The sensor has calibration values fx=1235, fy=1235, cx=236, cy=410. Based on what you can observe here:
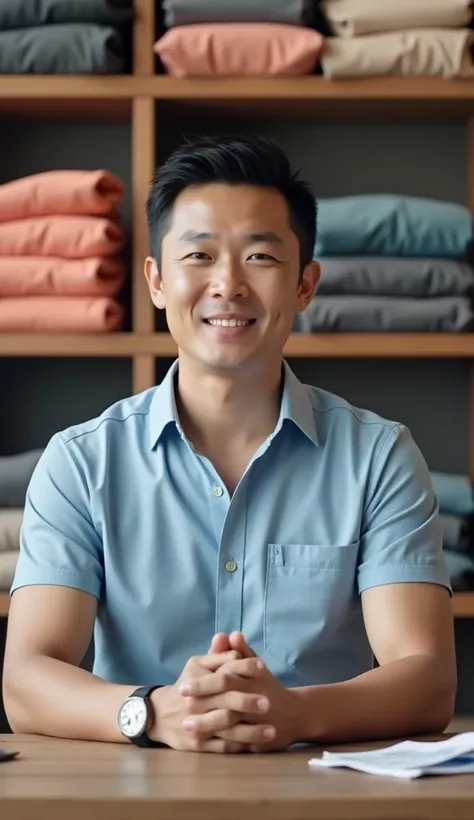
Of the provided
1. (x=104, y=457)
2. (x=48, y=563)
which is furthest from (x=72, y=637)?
(x=104, y=457)

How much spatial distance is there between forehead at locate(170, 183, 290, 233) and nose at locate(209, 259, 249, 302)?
55 mm

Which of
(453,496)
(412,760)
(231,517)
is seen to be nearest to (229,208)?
(231,517)

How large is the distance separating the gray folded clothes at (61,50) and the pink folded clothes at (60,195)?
212 mm

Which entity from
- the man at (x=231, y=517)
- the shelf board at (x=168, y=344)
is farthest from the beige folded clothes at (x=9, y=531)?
the man at (x=231, y=517)

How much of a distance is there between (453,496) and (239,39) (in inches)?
40.0

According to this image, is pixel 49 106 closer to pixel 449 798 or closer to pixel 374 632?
pixel 374 632

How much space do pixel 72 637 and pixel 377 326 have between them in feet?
3.79

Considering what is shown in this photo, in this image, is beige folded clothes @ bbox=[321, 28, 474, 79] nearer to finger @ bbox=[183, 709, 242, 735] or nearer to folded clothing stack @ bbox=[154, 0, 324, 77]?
folded clothing stack @ bbox=[154, 0, 324, 77]

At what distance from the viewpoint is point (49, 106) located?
2639 mm

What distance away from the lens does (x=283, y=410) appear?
1737 mm

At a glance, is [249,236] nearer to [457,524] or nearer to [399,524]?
[399,524]

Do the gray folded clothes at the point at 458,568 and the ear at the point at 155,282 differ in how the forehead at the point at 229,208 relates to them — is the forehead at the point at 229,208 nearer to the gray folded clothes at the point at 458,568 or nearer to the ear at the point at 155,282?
the ear at the point at 155,282

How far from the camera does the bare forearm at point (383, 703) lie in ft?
4.42

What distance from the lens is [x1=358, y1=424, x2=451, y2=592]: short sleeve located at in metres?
1.60
